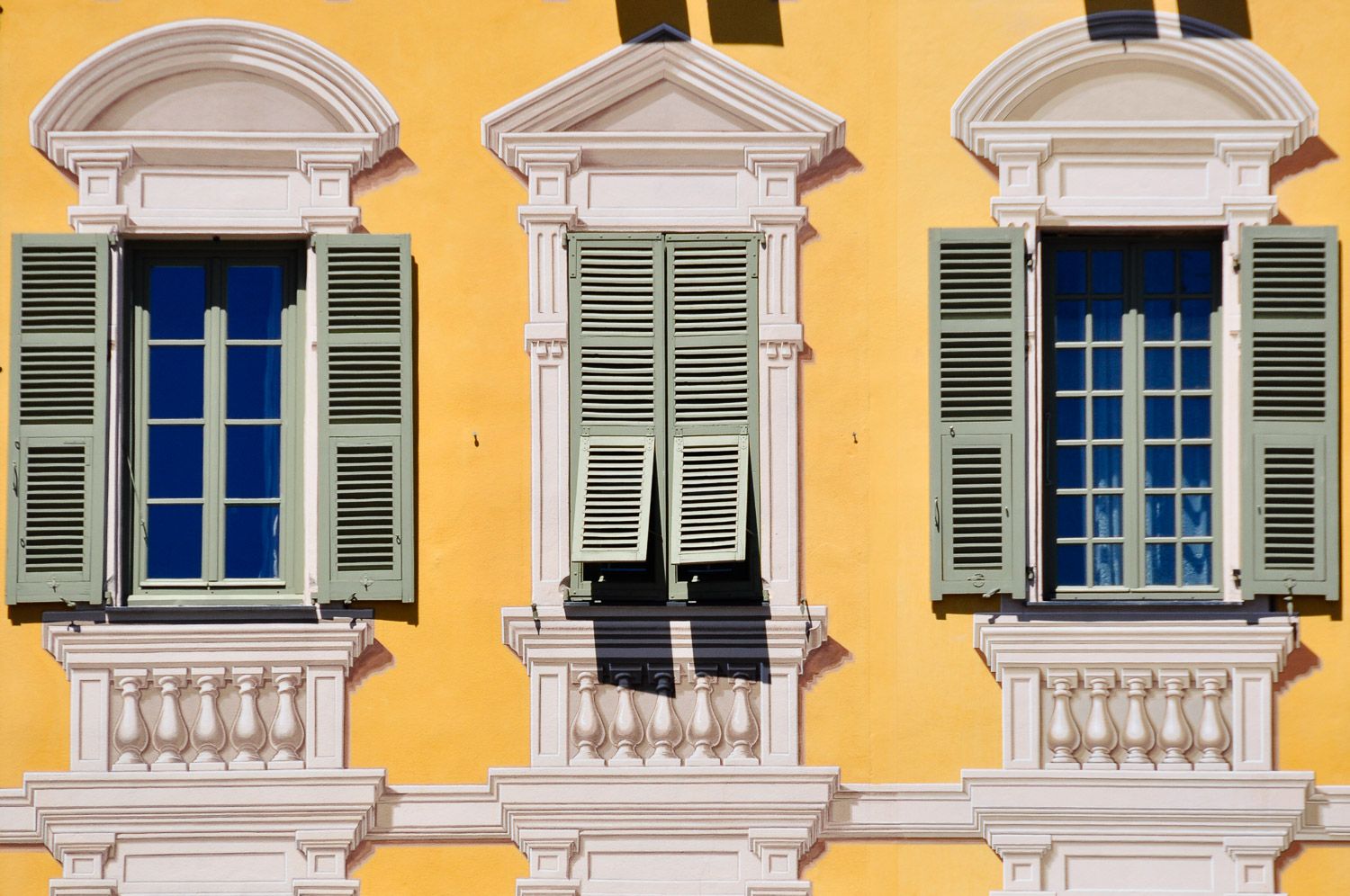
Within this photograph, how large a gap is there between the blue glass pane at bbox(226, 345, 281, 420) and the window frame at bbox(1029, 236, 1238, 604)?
3.87 meters

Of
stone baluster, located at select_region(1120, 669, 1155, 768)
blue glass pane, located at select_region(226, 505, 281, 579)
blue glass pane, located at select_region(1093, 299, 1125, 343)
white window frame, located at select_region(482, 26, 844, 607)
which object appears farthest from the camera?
blue glass pane, located at select_region(1093, 299, 1125, 343)

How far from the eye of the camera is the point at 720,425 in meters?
9.36

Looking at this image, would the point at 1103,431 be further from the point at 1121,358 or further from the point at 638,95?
the point at 638,95

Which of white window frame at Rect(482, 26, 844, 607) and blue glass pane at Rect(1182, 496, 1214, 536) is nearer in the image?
white window frame at Rect(482, 26, 844, 607)

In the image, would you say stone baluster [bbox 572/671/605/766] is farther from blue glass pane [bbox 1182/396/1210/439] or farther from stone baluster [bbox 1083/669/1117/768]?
blue glass pane [bbox 1182/396/1210/439]

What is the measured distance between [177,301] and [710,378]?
2.78 meters

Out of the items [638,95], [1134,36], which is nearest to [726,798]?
[638,95]

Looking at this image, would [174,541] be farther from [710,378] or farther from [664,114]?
[664,114]

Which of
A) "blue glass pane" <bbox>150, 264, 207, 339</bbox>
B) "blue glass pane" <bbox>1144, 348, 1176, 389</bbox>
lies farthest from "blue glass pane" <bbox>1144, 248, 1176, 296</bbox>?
"blue glass pane" <bbox>150, 264, 207, 339</bbox>

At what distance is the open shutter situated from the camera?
923cm

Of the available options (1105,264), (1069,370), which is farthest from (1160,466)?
(1105,264)

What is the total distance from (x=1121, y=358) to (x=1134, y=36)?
164cm

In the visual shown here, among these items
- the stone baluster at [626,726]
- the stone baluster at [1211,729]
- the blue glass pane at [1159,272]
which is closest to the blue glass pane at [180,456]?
the stone baluster at [626,726]

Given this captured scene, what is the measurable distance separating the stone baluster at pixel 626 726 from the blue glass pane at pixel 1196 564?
2.88 m
